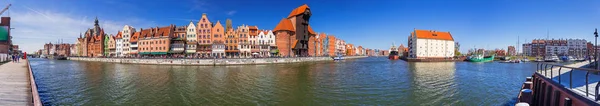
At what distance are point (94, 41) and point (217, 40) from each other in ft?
291

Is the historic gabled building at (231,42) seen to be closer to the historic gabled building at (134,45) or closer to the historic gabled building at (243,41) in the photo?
the historic gabled building at (243,41)

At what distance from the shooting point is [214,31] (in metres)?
81.2

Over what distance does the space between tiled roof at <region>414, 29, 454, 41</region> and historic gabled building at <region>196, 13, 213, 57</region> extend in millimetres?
84219

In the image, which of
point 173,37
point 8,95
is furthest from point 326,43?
point 8,95

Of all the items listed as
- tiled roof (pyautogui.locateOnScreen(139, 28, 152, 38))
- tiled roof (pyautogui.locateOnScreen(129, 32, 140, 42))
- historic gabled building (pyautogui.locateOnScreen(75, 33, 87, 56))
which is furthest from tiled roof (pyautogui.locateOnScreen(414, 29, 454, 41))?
historic gabled building (pyautogui.locateOnScreen(75, 33, 87, 56))

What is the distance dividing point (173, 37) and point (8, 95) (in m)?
72.6

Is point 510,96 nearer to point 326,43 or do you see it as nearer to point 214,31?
point 214,31

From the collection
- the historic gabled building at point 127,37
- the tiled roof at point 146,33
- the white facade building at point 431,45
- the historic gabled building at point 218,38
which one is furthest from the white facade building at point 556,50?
the historic gabled building at point 127,37

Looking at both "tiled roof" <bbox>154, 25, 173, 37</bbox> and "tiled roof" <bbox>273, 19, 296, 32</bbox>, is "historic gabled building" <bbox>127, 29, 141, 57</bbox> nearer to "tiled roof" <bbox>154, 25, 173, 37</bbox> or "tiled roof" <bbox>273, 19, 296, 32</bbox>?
"tiled roof" <bbox>154, 25, 173, 37</bbox>

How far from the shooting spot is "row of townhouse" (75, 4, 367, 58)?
7931 centimetres

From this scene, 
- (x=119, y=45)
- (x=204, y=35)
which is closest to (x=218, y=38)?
(x=204, y=35)

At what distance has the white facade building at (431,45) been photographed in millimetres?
108188

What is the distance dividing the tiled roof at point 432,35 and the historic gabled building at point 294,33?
167ft

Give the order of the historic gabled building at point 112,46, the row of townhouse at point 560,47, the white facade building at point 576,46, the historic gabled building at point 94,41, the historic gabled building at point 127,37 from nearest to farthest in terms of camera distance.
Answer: the historic gabled building at point 127,37, the historic gabled building at point 112,46, the historic gabled building at point 94,41, the row of townhouse at point 560,47, the white facade building at point 576,46
